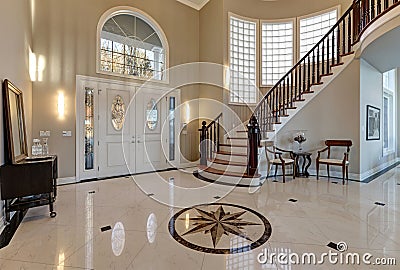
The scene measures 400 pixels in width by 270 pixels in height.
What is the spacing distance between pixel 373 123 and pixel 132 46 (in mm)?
6488

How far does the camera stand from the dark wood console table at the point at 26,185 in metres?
3.11

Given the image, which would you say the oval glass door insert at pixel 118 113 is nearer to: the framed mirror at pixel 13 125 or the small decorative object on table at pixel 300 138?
the framed mirror at pixel 13 125

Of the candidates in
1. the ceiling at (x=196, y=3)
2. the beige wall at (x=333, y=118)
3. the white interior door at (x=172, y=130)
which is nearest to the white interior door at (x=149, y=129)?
the white interior door at (x=172, y=130)

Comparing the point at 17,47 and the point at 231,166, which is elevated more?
the point at 17,47

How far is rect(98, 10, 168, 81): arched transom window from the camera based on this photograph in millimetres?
6180

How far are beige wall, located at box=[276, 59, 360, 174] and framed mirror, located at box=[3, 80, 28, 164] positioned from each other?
17.8 feet

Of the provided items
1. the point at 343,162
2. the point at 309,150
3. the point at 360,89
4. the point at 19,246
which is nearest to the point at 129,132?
the point at 19,246

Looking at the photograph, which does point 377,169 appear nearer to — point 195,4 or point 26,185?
point 195,4

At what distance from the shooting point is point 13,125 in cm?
356

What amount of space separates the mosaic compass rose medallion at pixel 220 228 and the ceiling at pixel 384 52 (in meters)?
3.69

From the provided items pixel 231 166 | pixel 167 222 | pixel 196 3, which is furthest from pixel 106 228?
pixel 196 3

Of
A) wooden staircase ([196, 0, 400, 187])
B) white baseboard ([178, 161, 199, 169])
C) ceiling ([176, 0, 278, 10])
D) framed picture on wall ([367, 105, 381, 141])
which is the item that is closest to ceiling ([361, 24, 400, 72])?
wooden staircase ([196, 0, 400, 187])

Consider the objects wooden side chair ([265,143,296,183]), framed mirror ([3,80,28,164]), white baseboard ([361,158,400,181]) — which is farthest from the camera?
white baseboard ([361,158,400,181])

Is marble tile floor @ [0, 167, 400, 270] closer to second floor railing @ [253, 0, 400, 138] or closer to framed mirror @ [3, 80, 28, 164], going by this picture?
framed mirror @ [3, 80, 28, 164]
